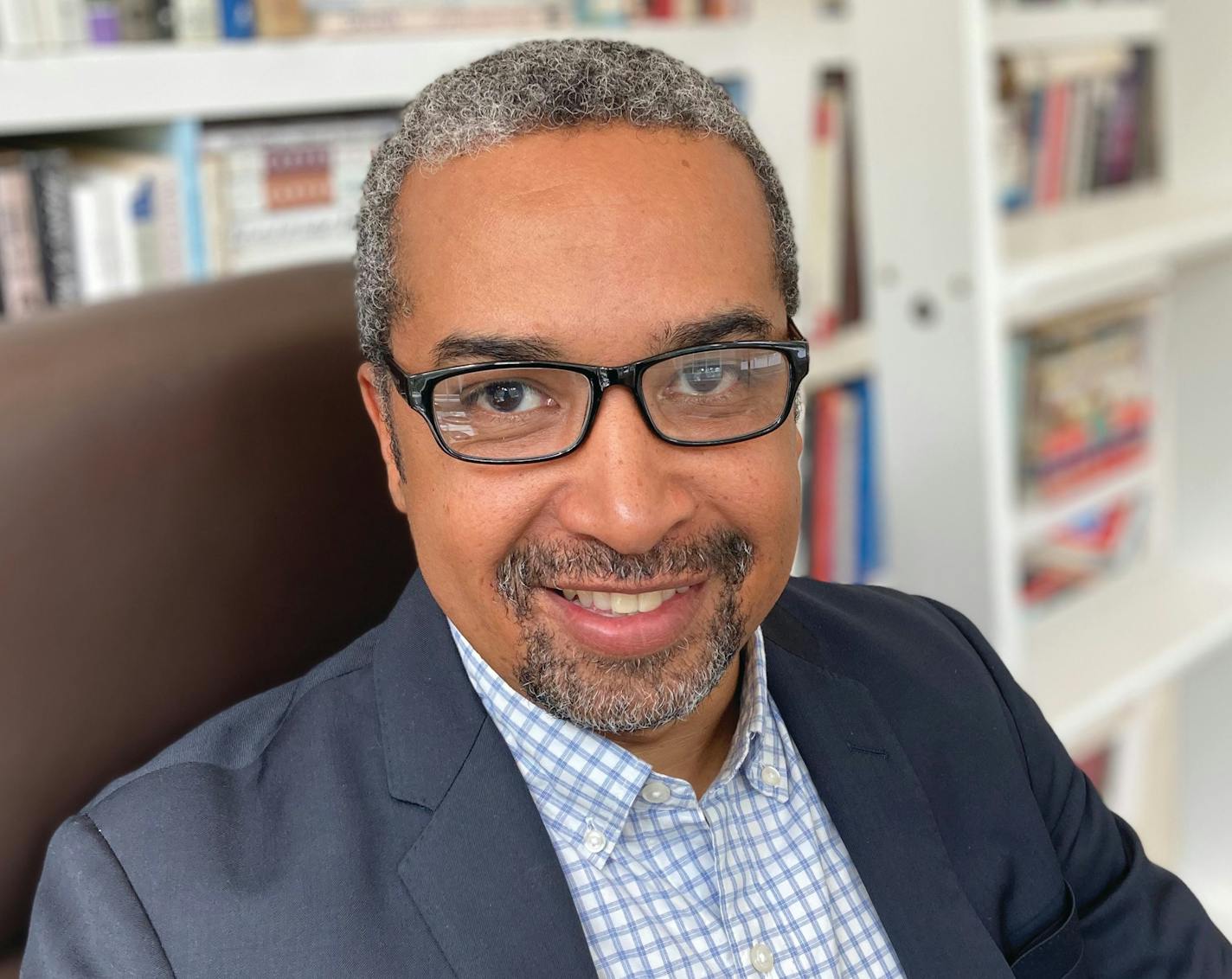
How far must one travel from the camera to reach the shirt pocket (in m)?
1.09

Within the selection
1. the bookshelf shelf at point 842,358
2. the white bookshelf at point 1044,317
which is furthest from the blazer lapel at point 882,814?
the bookshelf shelf at point 842,358

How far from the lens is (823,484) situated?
247 cm

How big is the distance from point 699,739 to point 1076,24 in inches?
59.5

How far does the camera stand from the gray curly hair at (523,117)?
3.01 feet

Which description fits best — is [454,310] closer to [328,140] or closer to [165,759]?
[165,759]

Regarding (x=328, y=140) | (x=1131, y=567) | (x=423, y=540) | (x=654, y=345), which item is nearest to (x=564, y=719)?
(x=423, y=540)

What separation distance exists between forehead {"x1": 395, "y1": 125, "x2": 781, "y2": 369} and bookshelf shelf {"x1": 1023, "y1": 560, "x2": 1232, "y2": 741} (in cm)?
123

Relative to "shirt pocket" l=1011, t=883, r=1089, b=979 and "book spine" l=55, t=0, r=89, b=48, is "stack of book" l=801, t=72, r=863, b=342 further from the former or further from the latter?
"shirt pocket" l=1011, t=883, r=1089, b=979

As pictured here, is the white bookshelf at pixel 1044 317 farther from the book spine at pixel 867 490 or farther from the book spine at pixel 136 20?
the book spine at pixel 136 20

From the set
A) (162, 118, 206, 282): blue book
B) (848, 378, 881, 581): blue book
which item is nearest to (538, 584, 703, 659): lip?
(162, 118, 206, 282): blue book

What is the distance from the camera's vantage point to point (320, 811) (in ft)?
2.94

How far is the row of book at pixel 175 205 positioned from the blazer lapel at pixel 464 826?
0.71 meters

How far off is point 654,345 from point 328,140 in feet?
3.27

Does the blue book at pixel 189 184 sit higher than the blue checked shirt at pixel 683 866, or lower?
higher
